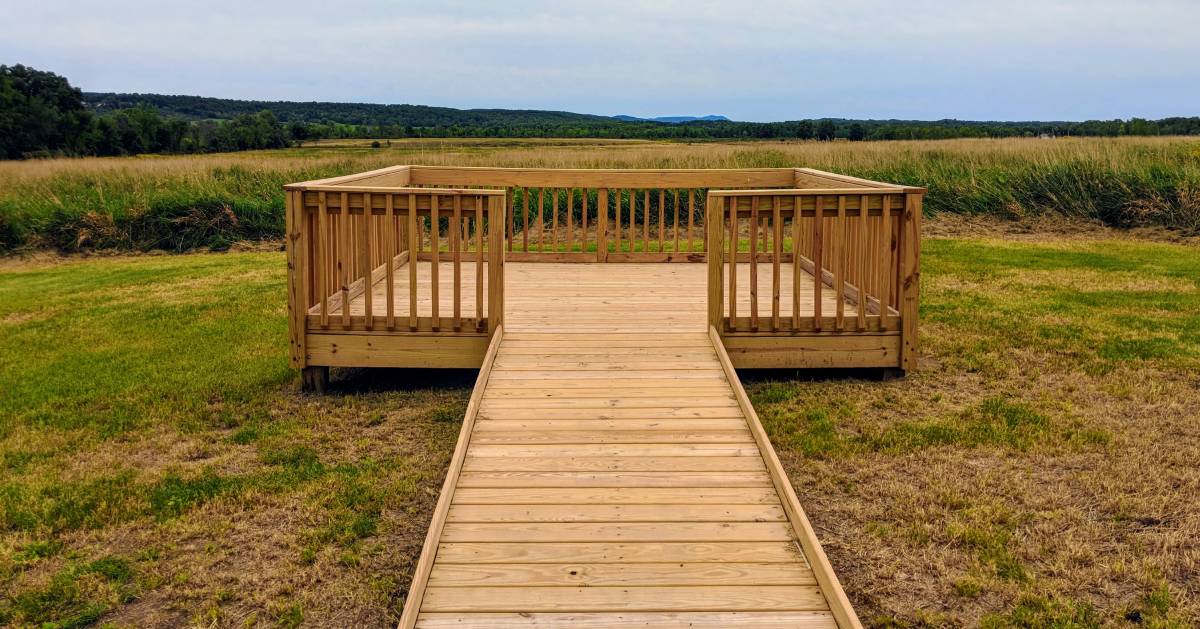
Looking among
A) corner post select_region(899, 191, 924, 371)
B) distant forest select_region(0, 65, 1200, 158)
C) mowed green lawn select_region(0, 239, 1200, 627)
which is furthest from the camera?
distant forest select_region(0, 65, 1200, 158)

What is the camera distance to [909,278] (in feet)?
21.9

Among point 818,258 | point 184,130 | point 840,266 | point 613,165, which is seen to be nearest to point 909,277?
point 840,266

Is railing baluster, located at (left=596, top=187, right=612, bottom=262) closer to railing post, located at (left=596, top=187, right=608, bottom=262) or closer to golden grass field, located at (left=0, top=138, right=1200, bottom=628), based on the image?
railing post, located at (left=596, top=187, right=608, bottom=262)

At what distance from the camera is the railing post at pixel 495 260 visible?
629 cm

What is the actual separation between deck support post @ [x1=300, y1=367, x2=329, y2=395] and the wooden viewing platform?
0.08ft

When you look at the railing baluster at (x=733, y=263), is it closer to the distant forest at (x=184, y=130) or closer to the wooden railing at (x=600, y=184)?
the wooden railing at (x=600, y=184)

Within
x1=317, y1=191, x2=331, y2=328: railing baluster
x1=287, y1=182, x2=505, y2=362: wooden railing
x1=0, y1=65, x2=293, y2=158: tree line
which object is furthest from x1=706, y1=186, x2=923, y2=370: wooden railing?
x1=0, y1=65, x2=293, y2=158: tree line

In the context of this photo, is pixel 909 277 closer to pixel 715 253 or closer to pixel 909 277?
pixel 909 277

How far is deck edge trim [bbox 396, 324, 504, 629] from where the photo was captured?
321 cm

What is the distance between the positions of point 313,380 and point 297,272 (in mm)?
811

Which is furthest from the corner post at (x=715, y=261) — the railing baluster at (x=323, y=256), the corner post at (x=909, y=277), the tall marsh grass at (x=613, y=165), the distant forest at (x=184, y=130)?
the distant forest at (x=184, y=130)

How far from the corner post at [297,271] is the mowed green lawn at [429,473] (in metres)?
0.38

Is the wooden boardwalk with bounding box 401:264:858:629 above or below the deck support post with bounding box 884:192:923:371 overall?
below

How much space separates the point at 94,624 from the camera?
3547 mm
